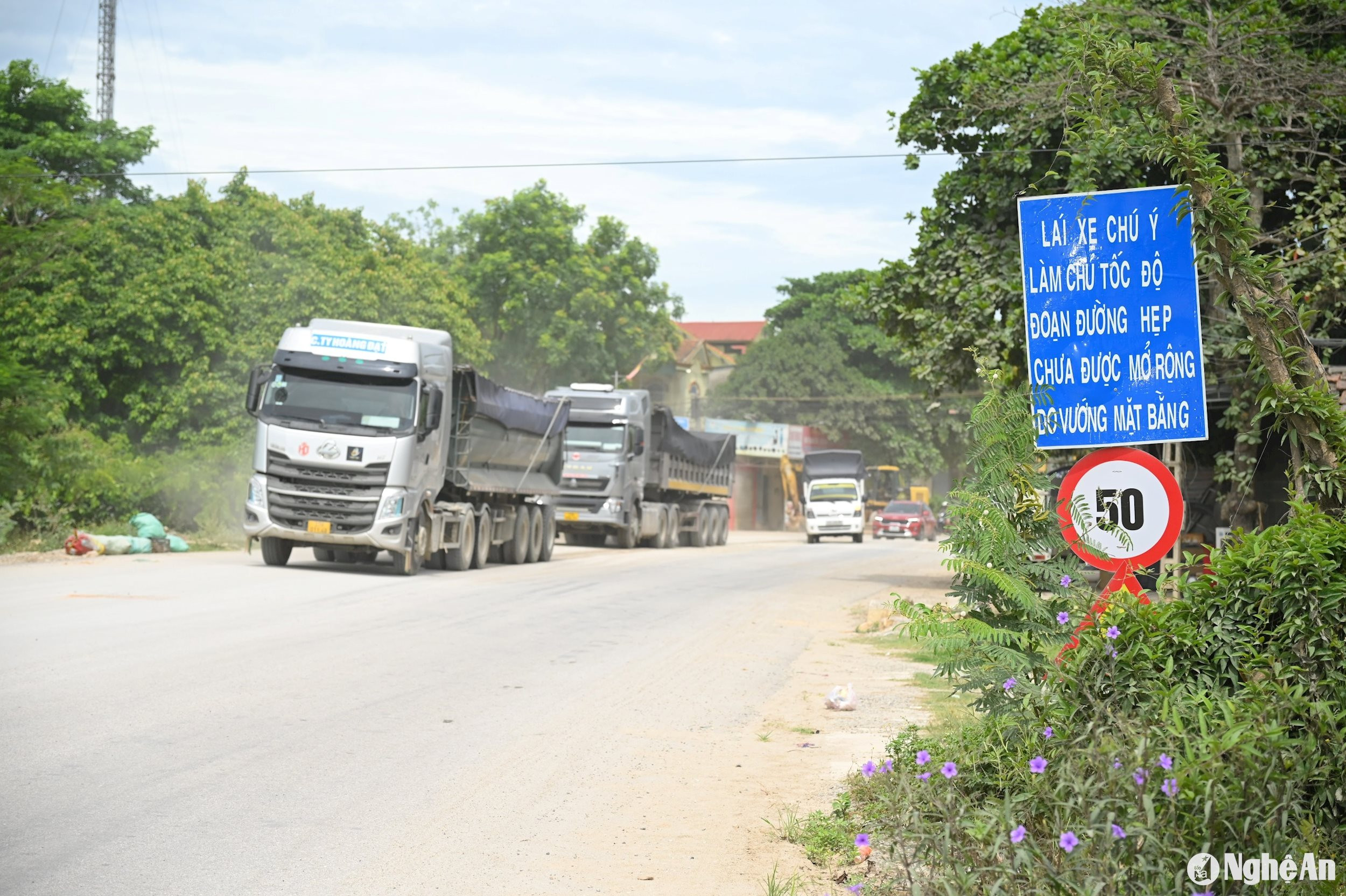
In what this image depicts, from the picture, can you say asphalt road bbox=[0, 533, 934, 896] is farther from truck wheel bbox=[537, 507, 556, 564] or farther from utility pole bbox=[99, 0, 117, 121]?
utility pole bbox=[99, 0, 117, 121]

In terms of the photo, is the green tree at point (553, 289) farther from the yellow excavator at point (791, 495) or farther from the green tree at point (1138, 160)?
the green tree at point (1138, 160)

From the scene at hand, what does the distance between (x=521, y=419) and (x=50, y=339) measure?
41.7 feet

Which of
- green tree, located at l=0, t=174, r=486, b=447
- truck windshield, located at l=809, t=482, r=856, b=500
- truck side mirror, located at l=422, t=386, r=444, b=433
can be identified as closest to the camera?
truck side mirror, located at l=422, t=386, r=444, b=433

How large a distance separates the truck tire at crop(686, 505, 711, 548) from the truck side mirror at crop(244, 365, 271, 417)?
2217 cm

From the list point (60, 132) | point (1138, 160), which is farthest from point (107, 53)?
point (1138, 160)

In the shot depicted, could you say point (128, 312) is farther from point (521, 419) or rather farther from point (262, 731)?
point (262, 731)

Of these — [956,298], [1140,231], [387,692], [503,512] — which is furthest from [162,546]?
[1140,231]

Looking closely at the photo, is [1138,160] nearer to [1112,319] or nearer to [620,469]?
[1112,319]

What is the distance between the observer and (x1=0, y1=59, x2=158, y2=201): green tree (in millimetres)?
38469

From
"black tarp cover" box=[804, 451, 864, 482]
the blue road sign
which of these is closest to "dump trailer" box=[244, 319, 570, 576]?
the blue road sign

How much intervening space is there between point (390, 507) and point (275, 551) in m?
2.63

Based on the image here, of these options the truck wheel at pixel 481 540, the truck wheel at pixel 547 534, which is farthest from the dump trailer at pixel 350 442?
the truck wheel at pixel 547 534

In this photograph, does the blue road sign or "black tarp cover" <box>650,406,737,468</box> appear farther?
"black tarp cover" <box>650,406,737,468</box>

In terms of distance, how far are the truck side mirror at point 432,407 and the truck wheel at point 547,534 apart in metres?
7.24
